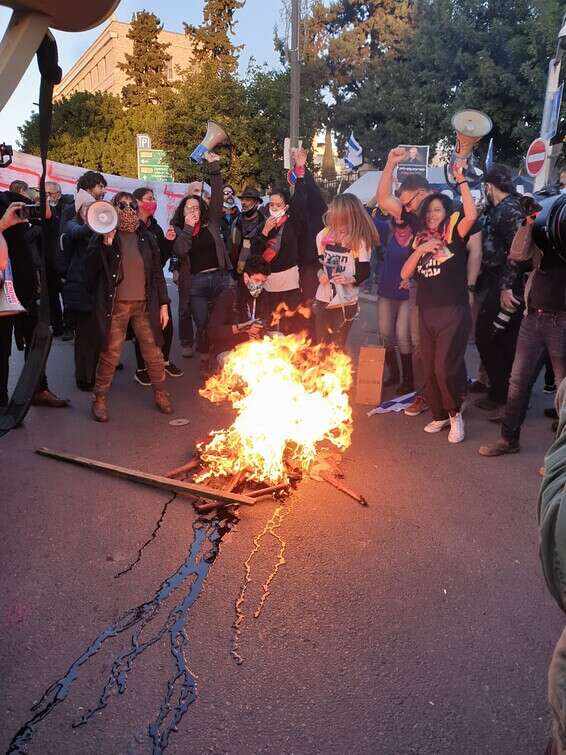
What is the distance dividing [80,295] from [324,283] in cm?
255

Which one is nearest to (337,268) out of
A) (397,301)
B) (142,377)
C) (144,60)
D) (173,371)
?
(397,301)

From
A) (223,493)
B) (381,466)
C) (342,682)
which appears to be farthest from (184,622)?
(381,466)

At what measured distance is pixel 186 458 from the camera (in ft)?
15.5

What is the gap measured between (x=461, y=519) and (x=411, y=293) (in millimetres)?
2876

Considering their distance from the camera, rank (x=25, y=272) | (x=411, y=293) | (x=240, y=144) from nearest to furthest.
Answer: (x=25, y=272)
(x=411, y=293)
(x=240, y=144)

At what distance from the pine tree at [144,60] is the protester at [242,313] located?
120 feet

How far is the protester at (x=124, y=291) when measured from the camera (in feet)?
17.3

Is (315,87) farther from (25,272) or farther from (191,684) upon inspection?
(191,684)

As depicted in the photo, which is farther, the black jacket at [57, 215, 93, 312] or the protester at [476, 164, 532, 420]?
the black jacket at [57, 215, 93, 312]

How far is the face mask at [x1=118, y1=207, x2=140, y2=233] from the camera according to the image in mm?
5320

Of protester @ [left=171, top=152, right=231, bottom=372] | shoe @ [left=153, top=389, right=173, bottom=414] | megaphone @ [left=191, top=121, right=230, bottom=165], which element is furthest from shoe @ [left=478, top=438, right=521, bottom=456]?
megaphone @ [left=191, top=121, right=230, bottom=165]

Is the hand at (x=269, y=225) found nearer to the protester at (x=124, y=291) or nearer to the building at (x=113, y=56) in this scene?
the protester at (x=124, y=291)

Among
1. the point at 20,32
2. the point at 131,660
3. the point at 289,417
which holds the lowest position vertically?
the point at 131,660

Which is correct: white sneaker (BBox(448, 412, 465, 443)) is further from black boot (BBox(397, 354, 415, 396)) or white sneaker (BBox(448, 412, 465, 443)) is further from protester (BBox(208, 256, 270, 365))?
protester (BBox(208, 256, 270, 365))
